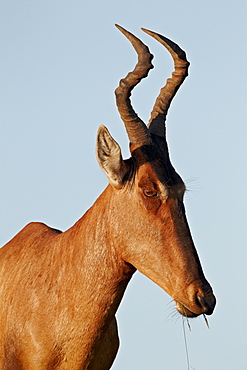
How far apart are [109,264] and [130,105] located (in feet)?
5.67

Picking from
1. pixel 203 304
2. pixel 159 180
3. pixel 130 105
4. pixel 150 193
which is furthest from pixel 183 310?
pixel 130 105

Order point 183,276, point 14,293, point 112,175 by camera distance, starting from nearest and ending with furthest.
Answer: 1. point 183,276
2. point 112,175
3. point 14,293

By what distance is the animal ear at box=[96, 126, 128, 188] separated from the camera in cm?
859

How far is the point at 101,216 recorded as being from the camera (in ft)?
29.4

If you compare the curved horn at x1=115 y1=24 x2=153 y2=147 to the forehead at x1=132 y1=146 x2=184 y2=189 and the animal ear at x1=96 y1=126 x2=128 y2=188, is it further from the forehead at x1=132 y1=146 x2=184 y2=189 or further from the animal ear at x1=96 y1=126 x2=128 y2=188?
the animal ear at x1=96 y1=126 x2=128 y2=188

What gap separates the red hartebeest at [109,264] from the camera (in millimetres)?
8312

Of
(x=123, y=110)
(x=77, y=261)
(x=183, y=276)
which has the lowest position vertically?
(x=183, y=276)

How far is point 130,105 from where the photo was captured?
358 inches

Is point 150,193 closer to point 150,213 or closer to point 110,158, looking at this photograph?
point 150,213

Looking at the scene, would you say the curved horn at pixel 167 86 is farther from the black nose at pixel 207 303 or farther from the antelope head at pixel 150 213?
the black nose at pixel 207 303

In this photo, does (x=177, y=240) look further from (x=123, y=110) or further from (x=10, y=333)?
(x=10, y=333)

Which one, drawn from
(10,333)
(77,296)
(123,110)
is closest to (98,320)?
(77,296)

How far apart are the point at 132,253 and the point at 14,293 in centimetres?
167

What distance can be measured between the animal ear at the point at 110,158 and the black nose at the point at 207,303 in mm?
1567
